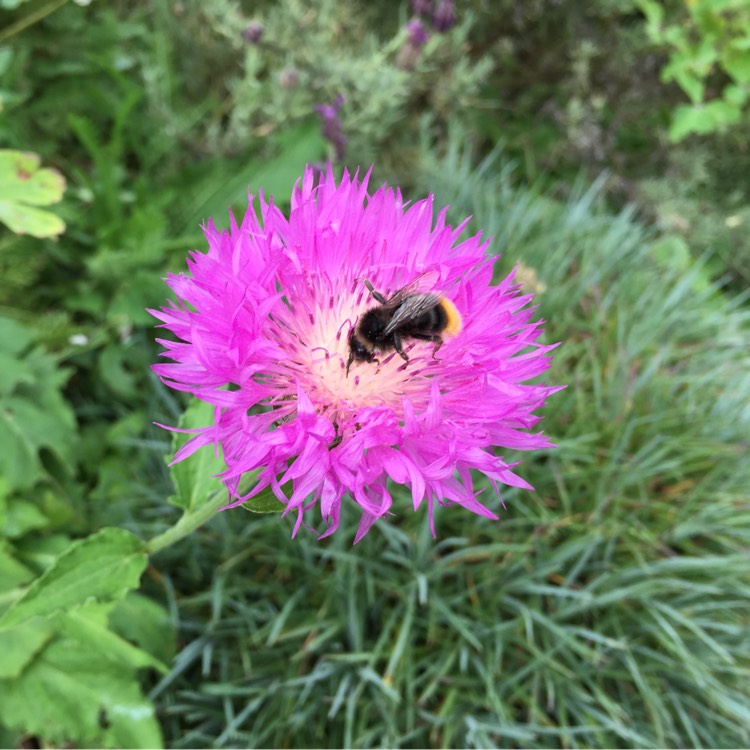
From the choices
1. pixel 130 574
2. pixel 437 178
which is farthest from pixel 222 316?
pixel 437 178

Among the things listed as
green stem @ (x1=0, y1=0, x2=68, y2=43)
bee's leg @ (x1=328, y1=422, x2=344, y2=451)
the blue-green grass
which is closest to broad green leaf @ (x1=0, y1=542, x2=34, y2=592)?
the blue-green grass

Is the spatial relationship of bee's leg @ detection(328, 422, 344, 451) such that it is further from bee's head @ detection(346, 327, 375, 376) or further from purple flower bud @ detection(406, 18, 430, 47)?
purple flower bud @ detection(406, 18, 430, 47)

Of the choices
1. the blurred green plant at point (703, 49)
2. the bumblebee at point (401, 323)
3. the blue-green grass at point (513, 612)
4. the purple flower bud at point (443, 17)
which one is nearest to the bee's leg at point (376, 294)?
the bumblebee at point (401, 323)

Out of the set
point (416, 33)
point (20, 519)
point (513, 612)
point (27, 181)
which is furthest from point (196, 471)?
point (416, 33)

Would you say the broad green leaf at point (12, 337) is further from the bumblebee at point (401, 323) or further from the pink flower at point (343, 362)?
the bumblebee at point (401, 323)

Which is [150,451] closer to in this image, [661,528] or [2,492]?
[2,492]

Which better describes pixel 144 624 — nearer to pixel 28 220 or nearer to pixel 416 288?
pixel 28 220
